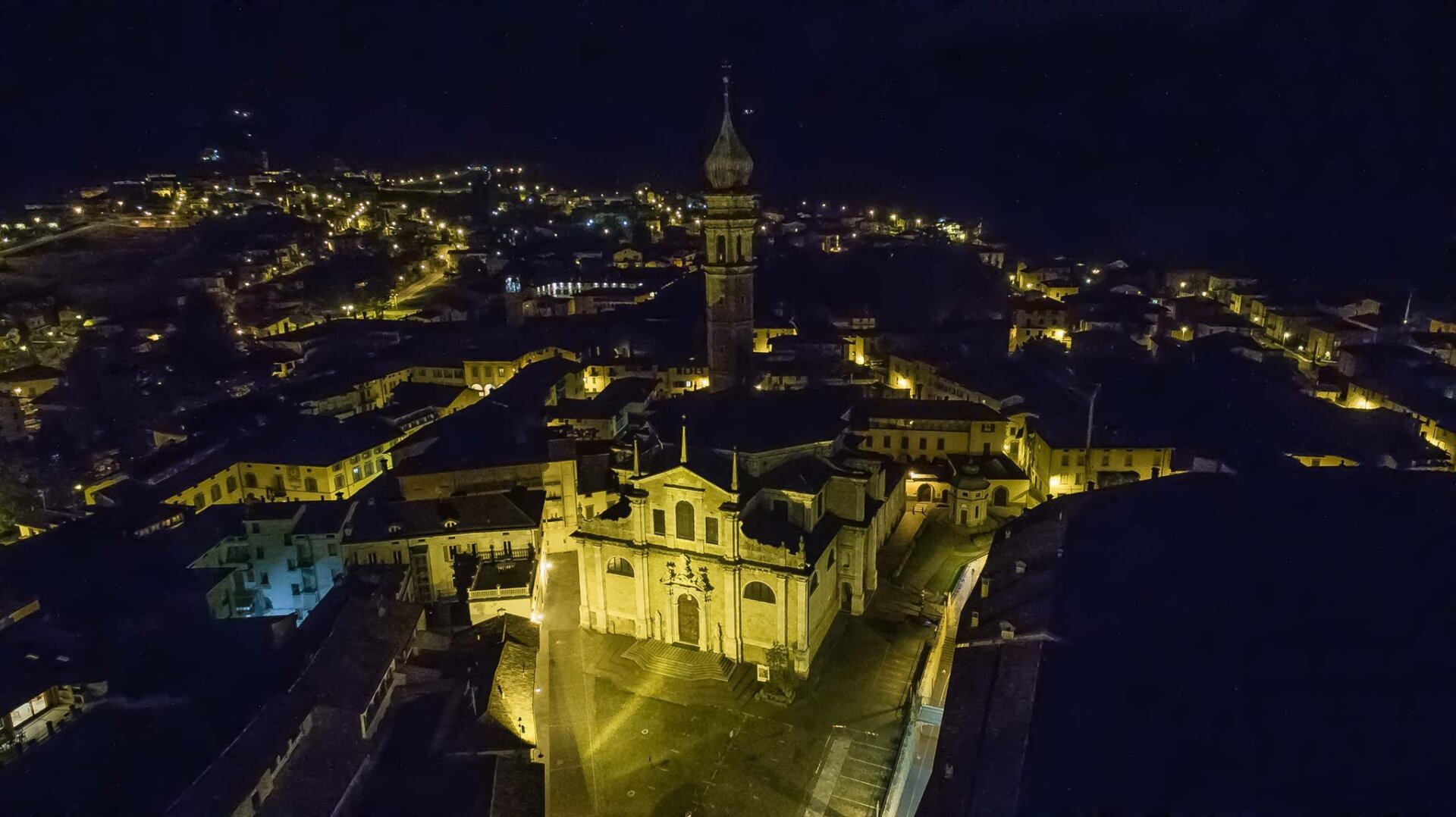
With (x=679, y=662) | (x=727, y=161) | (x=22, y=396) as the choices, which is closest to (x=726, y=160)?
(x=727, y=161)

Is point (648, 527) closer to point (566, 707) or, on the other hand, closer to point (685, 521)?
point (685, 521)

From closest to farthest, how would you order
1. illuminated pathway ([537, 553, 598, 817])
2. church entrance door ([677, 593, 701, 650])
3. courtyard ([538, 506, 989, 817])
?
courtyard ([538, 506, 989, 817]) → illuminated pathway ([537, 553, 598, 817]) → church entrance door ([677, 593, 701, 650])

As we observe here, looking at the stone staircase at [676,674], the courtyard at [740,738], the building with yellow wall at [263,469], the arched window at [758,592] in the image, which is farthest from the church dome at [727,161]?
the building with yellow wall at [263,469]

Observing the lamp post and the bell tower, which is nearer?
the bell tower

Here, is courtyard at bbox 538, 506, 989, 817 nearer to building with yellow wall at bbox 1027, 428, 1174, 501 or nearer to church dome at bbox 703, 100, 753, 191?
building with yellow wall at bbox 1027, 428, 1174, 501

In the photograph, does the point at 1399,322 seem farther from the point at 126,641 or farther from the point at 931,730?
the point at 126,641

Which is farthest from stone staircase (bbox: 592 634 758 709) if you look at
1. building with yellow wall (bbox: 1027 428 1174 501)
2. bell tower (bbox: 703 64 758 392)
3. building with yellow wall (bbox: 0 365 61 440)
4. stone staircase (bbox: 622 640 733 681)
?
building with yellow wall (bbox: 0 365 61 440)

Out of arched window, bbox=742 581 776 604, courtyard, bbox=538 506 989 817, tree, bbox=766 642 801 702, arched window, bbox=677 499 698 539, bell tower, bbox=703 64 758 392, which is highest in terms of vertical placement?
bell tower, bbox=703 64 758 392
